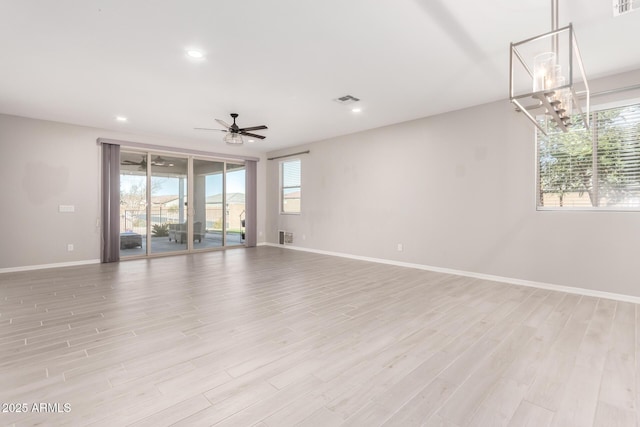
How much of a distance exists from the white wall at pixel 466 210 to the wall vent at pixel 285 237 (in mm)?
1235

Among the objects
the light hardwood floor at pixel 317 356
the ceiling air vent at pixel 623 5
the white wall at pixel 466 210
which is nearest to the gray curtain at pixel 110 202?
the light hardwood floor at pixel 317 356

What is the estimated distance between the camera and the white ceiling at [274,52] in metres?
2.57

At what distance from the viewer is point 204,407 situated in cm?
169

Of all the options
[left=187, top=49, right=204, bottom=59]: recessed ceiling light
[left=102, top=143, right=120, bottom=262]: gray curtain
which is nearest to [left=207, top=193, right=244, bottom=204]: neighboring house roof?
[left=102, top=143, right=120, bottom=262]: gray curtain

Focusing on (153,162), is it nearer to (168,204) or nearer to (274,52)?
(168,204)

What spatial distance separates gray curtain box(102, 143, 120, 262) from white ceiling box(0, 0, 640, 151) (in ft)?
3.68

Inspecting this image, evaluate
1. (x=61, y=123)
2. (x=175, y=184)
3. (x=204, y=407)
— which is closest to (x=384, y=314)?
(x=204, y=407)

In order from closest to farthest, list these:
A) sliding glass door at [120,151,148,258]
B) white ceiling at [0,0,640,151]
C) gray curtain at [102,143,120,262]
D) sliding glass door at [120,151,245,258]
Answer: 1. white ceiling at [0,0,640,151]
2. gray curtain at [102,143,120,262]
3. sliding glass door at [120,151,148,258]
4. sliding glass door at [120,151,245,258]

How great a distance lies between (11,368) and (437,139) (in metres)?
5.86

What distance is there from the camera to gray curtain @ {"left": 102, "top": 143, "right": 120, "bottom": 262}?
20.1 feet

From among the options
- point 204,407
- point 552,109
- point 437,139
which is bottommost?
point 204,407

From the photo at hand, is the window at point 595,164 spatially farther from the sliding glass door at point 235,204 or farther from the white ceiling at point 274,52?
the sliding glass door at point 235,204

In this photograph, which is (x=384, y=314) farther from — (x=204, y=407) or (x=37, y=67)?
(x=37, y=67)

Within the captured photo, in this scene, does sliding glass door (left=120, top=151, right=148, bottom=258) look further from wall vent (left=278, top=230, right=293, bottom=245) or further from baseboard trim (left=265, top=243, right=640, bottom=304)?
baseboard trim (left=265, top=243, right=640, bottom=304)
